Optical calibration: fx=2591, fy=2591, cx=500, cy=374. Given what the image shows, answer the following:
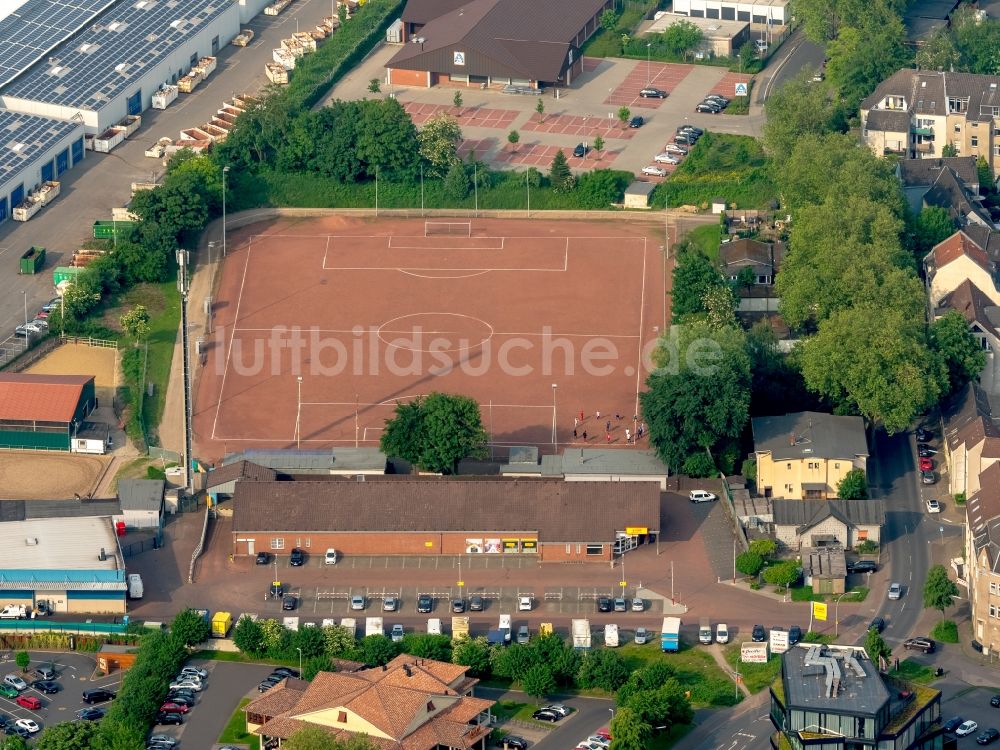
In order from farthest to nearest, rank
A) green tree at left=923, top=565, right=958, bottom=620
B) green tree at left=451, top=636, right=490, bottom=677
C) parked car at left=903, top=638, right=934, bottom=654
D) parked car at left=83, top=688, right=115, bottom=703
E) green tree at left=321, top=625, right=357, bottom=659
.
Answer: green tree at left=923, top=565, right=958, bottom=620 → parked car at left=903, top=638, right=934, bottom=654 → green tree at left=321, top=625, right=357, bottom=659 → green tree at left=451, top=636, right=490, bottom=677 → parked car at left=83, top=688, right=115, bottom=703

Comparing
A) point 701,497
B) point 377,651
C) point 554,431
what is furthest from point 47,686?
point 701,497

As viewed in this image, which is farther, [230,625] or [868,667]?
[230,625]

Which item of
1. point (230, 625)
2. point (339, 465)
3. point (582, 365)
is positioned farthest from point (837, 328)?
point (230, 625)

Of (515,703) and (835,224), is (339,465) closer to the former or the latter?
(515,703)

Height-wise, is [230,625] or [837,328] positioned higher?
[837,328]

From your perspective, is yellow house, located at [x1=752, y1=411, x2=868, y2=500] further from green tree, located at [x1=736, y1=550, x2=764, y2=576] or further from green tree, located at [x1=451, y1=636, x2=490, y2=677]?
green tree, located at [x1=451, y1=636, x2=490, y2=677]

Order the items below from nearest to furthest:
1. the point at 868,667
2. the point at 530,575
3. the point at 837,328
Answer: the point at 868,667, the point at 530,575, the point at 837,328

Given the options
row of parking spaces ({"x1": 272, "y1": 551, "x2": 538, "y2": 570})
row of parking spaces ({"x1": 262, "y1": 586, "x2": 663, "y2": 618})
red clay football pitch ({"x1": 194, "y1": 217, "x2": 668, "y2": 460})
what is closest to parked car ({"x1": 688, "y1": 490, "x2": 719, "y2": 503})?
red clay football pitch ({"x1": 194, "y1": 217, "x2": 668, "y2": 460})
